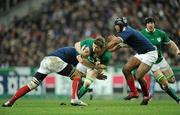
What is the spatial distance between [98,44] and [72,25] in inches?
673

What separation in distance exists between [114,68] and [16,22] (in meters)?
9.33

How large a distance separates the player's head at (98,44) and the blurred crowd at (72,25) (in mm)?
14270

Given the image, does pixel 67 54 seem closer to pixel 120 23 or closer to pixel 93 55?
pixel 93 55

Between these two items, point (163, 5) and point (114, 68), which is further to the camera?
point (163, 5)

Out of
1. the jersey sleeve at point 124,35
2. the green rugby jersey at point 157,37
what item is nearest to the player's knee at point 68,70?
the jersey sleeve at point 124,35

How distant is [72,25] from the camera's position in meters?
36.9

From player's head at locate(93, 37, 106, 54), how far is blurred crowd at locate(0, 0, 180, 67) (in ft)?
46.8

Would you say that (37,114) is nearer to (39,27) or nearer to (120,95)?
(120,95)

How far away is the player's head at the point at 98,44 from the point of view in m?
19.8

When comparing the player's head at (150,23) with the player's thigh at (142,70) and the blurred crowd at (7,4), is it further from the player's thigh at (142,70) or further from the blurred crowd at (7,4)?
the blurred crowd at (7,4)

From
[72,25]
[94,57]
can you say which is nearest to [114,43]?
[94,57]

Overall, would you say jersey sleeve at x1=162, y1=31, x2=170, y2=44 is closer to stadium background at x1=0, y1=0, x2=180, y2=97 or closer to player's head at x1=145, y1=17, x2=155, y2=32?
player's head at x1=145, y1=17, x2=155, y2=32

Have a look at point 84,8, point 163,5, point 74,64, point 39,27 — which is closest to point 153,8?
point 163,5

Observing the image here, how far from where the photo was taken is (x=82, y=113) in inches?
697
